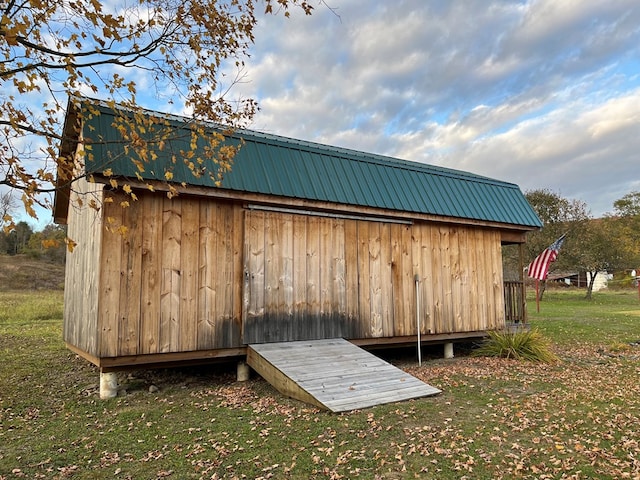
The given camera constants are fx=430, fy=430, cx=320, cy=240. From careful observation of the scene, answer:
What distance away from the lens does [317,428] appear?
4.73 m

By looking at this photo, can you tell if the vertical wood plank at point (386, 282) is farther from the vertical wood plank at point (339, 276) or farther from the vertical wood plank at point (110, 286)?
the vertical wood plank at point (110, 286)

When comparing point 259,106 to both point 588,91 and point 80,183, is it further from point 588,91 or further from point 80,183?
point 588,91

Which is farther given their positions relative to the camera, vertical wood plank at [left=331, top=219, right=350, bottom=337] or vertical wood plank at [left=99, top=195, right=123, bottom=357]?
vertical wood plank at [left=331, top=219, right=350, bottom=337]

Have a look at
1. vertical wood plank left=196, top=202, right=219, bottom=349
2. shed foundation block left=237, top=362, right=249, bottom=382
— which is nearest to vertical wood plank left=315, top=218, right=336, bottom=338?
shed foundation block left=237, top=362, right=249, bottom=382

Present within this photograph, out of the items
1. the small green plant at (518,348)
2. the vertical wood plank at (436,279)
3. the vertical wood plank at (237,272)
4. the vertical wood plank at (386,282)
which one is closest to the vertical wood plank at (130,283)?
the vertical wood plank at (237,272)

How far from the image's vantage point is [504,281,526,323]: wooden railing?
35.3 ft

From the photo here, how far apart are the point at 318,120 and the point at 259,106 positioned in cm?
532

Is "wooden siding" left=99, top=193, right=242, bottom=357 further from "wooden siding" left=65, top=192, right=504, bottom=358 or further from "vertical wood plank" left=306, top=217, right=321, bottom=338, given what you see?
"vertical wood plank" left=306, top=217, right=321, bottom=338

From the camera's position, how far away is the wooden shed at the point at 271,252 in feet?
20.3

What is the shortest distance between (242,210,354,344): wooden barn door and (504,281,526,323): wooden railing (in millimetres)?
4980

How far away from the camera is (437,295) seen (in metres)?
9.19

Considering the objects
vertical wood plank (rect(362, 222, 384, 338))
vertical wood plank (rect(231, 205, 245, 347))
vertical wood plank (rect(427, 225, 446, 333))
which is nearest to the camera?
vertical wood plank (rect(231, 205, 245, 347))

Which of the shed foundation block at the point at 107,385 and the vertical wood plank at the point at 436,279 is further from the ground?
the vertical wood plank at the point at 436,279

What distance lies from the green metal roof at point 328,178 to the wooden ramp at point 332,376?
2.58m
